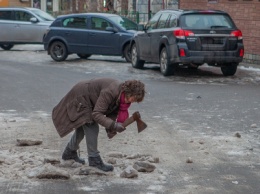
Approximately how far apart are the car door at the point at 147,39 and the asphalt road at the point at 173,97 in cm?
46

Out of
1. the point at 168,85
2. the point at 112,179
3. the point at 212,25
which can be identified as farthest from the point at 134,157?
the point at 212,25

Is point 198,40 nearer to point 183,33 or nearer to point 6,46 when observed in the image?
point 183,33

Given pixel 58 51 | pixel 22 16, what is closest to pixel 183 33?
→ pixel 58 51

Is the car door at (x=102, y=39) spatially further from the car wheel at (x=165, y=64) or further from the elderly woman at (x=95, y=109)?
the elderly woman at (x=95, y=109)

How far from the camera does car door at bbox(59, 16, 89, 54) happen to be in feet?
71.6

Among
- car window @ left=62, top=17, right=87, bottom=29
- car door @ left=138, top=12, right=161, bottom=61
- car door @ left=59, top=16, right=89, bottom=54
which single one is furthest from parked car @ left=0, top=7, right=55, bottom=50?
car door @ left=138, top=12, right=161, bottom=61

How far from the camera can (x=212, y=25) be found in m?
17.1

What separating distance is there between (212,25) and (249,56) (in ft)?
15.5

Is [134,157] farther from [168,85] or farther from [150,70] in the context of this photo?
[150,70]

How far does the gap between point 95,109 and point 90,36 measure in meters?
14.8

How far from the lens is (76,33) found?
72.0 ft

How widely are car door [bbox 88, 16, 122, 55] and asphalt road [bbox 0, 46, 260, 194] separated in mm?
405

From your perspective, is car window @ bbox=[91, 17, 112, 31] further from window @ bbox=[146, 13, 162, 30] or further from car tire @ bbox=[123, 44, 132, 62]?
window @ bbox=[146, 13, 162, 30]

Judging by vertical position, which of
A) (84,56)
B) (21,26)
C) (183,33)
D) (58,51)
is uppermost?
(183,33)
